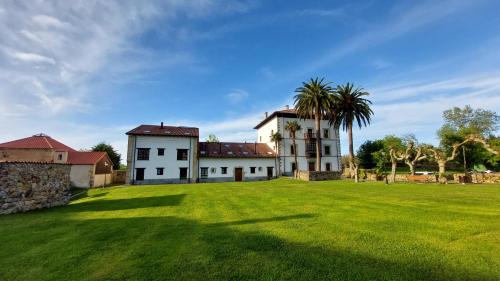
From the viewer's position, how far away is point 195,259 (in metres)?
5.00

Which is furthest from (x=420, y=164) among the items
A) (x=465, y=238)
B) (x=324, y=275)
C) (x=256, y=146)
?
(x=324, y=275)

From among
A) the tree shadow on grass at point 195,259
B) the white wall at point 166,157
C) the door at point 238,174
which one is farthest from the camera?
the door at point 238,174

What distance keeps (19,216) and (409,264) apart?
15.1 m

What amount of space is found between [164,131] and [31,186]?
22.9 metres

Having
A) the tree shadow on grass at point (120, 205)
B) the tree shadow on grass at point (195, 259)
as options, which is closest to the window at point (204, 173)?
the tree shadow on grass at point (120, 205)

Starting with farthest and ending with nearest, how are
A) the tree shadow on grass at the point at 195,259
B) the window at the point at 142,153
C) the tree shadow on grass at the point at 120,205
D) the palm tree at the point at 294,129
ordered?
1. the palm tree at the point at 294,129
2. the window at the point at 142,153
3. the tree shadow on grass at the point at 120,205
4. the tree shadow on grass at the point at 195,259

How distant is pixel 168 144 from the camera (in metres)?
34.2

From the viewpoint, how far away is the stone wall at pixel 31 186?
37.0ft

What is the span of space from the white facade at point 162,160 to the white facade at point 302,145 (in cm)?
1443

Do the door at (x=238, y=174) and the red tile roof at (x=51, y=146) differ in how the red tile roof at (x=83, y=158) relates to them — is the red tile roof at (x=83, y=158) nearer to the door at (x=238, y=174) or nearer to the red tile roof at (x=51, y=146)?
the red tile roof at (x=51, y=146)

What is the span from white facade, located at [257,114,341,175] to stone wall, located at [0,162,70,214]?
30.2 metres

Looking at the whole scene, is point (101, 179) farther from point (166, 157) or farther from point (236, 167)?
point (236, 167)

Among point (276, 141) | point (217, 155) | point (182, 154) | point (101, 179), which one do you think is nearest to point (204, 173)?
point (217, 155)

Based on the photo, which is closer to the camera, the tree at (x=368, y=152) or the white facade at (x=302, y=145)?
the white facade at (x=302, y=145)
